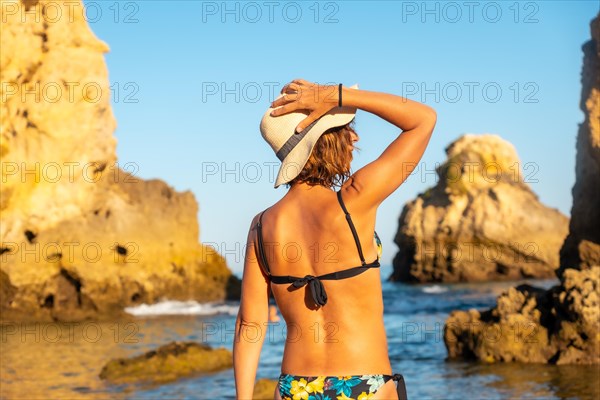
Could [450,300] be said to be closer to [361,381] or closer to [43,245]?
[43,245]

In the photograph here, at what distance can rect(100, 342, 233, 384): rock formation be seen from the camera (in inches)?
520

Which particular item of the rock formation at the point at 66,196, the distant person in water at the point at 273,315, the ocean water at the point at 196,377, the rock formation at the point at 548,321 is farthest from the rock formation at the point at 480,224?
the distant person in water at the point at 273,315

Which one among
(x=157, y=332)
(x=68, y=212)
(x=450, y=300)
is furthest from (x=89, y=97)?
(x=450, y=300)

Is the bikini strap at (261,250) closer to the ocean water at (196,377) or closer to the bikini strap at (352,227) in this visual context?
the bikini strap at (352,227)

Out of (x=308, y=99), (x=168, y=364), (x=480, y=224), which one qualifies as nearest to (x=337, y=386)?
(x=308, y=99)

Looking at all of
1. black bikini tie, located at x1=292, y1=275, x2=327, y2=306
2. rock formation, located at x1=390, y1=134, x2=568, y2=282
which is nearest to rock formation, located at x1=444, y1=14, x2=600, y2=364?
black bikini tie, located at x1=292, y1=275, x2=327, y2=306

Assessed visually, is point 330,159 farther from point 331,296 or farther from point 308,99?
point 331,296

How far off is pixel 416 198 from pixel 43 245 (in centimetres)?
3710

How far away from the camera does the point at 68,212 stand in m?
28.9

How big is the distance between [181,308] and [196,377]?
61.9 feet

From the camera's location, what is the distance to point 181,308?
105 feet

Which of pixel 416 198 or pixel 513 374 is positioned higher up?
pixel 416 198

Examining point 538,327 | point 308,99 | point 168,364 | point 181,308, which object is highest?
point 308,99

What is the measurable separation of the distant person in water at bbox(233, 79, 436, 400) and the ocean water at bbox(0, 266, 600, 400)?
8908mm
